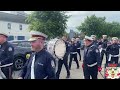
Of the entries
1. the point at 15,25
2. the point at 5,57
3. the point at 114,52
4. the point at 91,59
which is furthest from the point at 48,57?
the point at 15,25

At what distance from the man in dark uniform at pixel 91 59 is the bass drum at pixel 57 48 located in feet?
4.73

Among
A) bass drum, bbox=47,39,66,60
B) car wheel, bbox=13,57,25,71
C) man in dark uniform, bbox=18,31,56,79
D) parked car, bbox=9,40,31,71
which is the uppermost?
man in dark uniform, bbox=18,31,56,79

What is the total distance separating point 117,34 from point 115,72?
93.3 inches

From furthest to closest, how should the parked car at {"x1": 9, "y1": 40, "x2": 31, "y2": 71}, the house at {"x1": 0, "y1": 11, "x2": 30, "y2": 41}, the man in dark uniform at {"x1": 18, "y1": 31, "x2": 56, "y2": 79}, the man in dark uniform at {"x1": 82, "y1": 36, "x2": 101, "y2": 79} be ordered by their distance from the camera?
→ 1. the parked car at {"x1": 9, "y1": 40, "x2": 31, "y2": 71}
2. the house at {"x1": 0, "y1": 11, "x2": 30, "y2": 41}
3. the man in dark uniform at {"x1": 82, "y1": 36, "x2": 101, "y2": 79}
4. the man in dark uniform at {"x1": 18, "y1": 31, "x2": 56, "y2": 79}

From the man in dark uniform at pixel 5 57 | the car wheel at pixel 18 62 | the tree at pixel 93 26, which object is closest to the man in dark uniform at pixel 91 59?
the man in dark uniform at pixel 5 57

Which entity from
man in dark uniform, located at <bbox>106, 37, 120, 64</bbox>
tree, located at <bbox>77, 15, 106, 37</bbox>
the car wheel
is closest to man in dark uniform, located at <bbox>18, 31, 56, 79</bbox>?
tree, located at <bbox>77, 15, 106, 37</bbox>

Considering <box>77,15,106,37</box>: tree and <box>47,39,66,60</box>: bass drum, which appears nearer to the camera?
<box>47,39,66,60</box>: bass drum

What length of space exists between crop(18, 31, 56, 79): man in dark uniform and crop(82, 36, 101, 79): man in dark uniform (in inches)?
69.5

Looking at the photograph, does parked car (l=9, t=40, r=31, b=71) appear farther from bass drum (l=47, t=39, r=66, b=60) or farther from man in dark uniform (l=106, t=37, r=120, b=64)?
man in dark uniform (l=106, t=37, r=120, b=64)

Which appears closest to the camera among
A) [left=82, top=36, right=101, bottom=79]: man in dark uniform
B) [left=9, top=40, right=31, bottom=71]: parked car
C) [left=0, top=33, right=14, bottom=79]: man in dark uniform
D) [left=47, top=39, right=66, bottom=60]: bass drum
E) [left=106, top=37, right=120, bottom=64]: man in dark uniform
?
[left=0, top=33, right=14, bottom=79]: man in dark uniform

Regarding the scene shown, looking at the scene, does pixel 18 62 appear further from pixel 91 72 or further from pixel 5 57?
pixel 91 72

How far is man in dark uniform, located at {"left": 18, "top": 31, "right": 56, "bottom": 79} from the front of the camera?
145 inches
